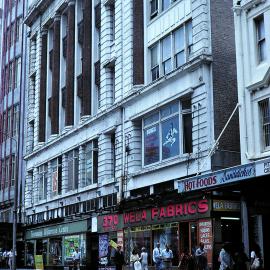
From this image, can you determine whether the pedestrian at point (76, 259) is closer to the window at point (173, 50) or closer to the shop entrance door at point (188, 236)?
the shop entrance door at point (188, 236)

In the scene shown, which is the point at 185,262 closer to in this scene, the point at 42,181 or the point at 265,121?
the point at 265,121

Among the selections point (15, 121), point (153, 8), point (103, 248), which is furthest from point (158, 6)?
point (15, 121)

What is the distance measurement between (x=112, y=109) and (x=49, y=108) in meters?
15.4

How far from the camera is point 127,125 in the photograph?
116 feet

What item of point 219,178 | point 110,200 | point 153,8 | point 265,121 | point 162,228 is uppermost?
point 153,8

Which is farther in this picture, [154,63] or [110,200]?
[110,200]

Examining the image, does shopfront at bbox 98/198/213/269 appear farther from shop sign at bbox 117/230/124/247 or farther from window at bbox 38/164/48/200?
window at bbox 38/164/48/200

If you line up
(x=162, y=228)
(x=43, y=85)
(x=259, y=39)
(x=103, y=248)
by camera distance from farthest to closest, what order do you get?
(x=43, y=85) < (x=103, y=248) < (x=162, y=228) < (x=259, y=39)

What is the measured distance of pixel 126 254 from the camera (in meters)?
33.9

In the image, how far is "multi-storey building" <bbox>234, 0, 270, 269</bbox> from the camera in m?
24.5

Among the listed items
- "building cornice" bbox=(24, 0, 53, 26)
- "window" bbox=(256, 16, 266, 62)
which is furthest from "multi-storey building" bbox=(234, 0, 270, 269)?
"building cornice" bbox=(24, 0, 53, 26)

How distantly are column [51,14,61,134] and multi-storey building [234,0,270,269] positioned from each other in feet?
83.6

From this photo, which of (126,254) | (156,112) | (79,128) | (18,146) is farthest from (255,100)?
(18,146)

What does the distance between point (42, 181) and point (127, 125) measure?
17.5 metres
